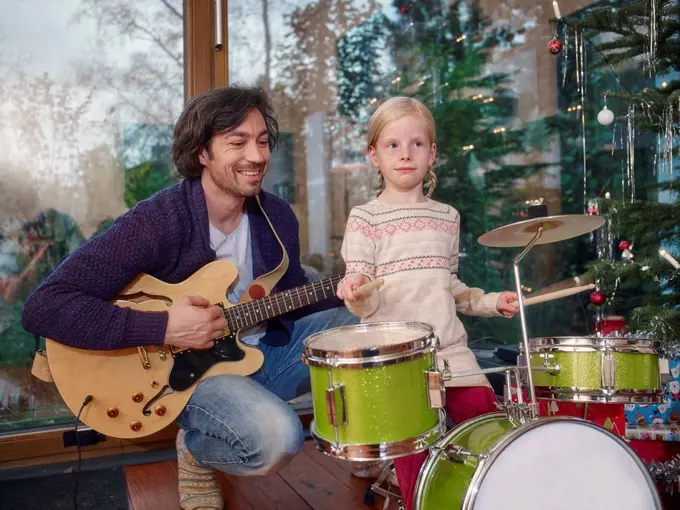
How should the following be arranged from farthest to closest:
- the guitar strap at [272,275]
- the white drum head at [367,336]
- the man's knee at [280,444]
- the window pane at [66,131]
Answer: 1. the window pane at [66,131]
2. the guitar strap at [272,275]
3. the man's knee at [280,444]
4. the white drum head at [367,336]

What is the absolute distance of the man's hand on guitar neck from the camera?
193cm

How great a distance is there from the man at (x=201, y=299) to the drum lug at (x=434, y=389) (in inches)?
23.0

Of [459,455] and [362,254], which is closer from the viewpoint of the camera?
[459,455]

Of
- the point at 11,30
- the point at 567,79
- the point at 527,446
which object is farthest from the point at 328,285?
the point at 567,79

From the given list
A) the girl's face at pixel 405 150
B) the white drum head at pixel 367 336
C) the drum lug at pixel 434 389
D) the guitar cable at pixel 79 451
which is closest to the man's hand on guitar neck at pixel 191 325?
the guitar cable at pixel 79 451

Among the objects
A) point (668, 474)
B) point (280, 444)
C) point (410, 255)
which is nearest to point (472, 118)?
point (410, 255)

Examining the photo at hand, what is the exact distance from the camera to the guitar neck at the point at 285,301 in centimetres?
205

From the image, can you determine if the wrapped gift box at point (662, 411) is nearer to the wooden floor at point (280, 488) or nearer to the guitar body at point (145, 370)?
the wooden floor at point (280, 488)

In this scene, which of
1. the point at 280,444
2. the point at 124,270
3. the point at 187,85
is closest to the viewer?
the point at 280,444

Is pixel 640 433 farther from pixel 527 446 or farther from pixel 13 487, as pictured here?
pixel 13 487

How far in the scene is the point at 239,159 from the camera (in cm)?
210

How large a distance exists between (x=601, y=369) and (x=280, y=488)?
1.19m

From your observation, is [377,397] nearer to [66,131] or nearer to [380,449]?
[380,449]

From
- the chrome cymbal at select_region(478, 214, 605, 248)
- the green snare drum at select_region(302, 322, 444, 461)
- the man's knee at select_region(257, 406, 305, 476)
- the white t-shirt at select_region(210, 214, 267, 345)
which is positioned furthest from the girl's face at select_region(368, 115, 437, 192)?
the man's knee at select_region(257, 406, 305, 476)
